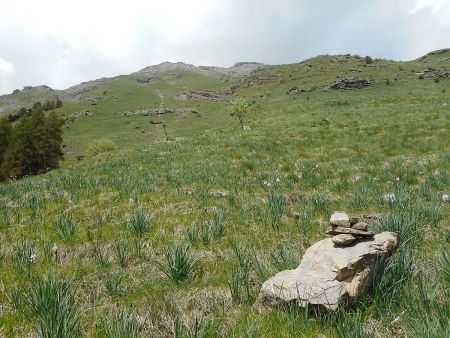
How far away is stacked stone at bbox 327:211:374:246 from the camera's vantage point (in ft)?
12.3

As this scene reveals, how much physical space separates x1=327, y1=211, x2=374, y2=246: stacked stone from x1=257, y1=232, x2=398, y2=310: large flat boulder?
65 mm

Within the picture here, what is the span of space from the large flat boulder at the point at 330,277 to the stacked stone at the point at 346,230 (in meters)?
0.06

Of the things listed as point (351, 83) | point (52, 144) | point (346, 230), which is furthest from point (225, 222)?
point (52, 144)

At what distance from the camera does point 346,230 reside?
384cm

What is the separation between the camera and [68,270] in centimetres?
471

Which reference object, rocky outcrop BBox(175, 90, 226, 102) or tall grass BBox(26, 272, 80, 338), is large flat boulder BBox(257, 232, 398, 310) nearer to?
tall grass BBox(26, 272, 80, 338)

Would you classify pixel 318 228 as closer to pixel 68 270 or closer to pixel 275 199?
pixel 275 199

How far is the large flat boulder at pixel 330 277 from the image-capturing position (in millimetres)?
3205

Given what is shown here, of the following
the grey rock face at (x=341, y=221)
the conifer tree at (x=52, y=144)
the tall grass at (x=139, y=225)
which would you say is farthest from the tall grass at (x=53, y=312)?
the conifer tree at (x=52, y=144)

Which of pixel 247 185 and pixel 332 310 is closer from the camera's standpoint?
pixel 332 310

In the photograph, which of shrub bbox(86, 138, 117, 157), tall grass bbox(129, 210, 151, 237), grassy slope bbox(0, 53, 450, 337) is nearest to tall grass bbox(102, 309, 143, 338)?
grassy slope bbox(0, 53, 450, 337)

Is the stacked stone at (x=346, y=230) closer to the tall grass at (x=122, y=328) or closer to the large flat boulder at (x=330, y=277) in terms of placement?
the large flat boulder at (x=330, y=277)

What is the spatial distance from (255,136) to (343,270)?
2146 cm

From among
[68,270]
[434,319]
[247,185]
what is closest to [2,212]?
[68,270]
